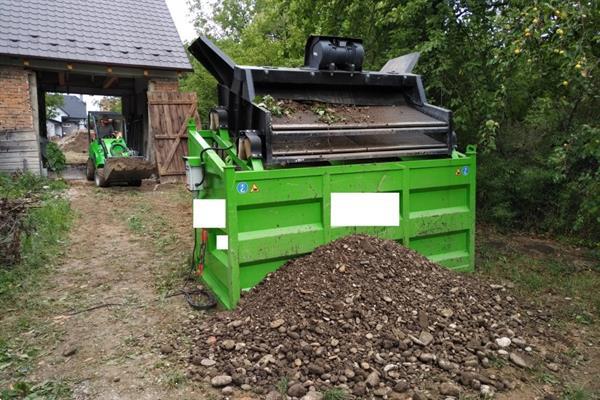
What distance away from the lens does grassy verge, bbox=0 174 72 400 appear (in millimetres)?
2898

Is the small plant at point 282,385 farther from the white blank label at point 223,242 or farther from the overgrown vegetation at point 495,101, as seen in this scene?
the overgrown vegetation at point 495,101

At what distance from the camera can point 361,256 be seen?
11.7 ft

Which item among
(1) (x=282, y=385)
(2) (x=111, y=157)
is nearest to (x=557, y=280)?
(1) (x=282, y=385)

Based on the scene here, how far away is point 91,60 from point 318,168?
31.6 feet

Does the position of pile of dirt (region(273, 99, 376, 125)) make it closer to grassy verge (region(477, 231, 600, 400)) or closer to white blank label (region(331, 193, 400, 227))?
white blank label (region(331, 193, 400, 227))

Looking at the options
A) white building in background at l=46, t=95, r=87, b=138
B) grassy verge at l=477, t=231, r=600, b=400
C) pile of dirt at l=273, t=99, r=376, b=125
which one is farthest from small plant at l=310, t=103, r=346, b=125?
white building in background at l=46, t=95, r=87, b=138

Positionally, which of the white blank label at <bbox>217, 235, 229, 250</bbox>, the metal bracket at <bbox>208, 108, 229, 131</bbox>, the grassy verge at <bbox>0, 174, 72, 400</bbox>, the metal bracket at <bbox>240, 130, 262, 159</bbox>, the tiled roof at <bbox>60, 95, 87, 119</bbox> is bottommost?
the grassy verge at <bbox>0, 174, 72, 400</bbox>

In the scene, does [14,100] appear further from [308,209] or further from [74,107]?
[74,107]

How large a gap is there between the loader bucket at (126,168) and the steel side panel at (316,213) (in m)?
6.94

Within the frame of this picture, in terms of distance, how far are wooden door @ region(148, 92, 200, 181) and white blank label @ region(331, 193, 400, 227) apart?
8.85 m

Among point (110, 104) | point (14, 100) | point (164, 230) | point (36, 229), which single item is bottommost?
point (164, 230)

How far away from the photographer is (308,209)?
369 cm

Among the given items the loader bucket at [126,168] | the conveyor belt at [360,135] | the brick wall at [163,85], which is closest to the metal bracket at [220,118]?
the conveyor belt at [360,135]

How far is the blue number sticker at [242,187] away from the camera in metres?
3.39
